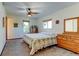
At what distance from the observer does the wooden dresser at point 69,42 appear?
3852mm

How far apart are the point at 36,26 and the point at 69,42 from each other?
5.61 metres

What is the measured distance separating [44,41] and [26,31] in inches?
198

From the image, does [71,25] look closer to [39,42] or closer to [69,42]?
[69,42]

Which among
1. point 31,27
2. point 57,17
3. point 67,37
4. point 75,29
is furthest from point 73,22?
point 31,27

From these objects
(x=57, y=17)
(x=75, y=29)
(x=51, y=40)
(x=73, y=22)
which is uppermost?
(x=57, y=17)

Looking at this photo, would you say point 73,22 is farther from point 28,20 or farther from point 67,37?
point 28,20

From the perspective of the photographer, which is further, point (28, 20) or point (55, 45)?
point (28, 20)

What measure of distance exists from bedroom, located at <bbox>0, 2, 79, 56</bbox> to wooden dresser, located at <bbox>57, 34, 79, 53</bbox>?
55mm

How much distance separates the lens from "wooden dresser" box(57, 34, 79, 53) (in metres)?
3.85

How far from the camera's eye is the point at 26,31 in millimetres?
9180

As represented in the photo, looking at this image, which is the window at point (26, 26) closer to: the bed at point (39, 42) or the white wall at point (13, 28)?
the white wall at point (13, 28)

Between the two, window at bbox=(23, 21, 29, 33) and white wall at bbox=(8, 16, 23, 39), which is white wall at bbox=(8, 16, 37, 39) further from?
window at bbox=(23, 21, 29, 33)

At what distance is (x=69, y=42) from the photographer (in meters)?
4.22

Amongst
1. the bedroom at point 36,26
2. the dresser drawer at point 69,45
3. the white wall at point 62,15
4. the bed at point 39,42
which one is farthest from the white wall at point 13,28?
the dresser drawer at point 69,45
